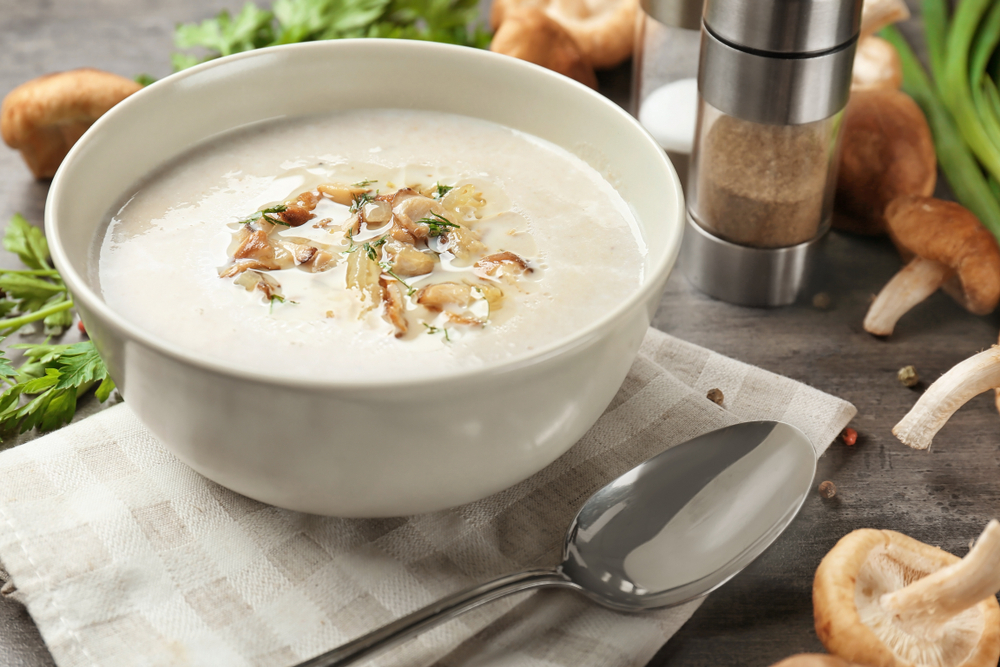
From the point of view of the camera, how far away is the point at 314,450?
1.01 meters

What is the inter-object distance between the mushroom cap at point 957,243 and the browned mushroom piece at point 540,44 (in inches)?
32.3

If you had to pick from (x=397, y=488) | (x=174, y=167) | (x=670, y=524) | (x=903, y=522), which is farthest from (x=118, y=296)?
(x=903, y=522)

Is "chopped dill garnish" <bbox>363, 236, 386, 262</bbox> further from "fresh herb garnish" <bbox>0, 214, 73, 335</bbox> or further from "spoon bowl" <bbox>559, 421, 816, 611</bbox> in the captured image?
"fresh herb garnish" <bbox>0, 214, 73, 335</bbox>

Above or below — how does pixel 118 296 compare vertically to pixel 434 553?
→ above

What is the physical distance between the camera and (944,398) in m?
1.42

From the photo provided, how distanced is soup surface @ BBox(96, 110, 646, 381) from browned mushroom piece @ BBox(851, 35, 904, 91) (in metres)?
1.00

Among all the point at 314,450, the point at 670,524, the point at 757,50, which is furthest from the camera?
the point at 757,50

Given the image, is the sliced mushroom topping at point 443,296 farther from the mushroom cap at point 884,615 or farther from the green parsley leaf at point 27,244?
the green parsley leaf at point 27,244

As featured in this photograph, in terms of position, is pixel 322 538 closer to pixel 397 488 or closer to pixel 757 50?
pixel 397 488

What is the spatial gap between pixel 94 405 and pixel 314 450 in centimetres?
64

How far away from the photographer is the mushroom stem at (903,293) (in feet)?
5.55

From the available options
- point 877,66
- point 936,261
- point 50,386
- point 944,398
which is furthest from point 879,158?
point 50,386

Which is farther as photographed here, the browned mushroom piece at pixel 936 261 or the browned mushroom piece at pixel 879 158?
the browned mushroom piece at pixel 879 158

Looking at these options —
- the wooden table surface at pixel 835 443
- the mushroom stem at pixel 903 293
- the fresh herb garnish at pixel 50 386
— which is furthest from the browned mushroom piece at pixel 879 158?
the fresh herb garnish at pixel 50 386
